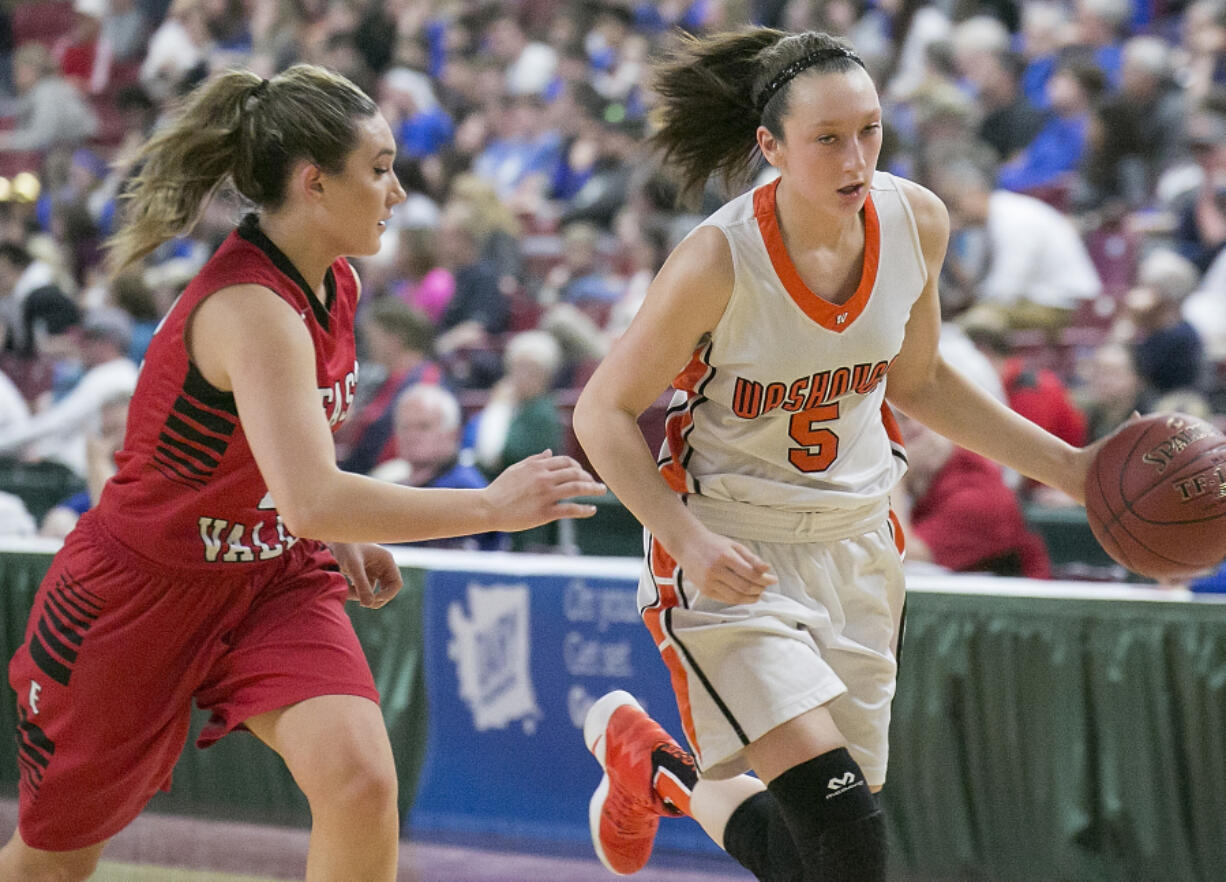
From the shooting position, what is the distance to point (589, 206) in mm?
9547

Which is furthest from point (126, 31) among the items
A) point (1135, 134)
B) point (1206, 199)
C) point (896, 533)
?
point (896, 533)

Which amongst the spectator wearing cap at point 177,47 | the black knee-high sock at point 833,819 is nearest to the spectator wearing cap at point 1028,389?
the black knee-high sock at point 833,819

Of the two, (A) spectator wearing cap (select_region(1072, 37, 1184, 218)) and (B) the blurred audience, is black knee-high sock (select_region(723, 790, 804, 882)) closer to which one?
(B) the blurred audience

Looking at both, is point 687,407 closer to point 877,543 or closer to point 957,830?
point 877,543

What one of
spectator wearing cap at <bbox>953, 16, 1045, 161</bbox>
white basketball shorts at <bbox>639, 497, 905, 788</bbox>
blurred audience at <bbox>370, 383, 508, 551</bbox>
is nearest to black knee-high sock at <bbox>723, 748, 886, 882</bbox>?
white basketball shorts at <bbox>639, 497, 905, 788</bbox>

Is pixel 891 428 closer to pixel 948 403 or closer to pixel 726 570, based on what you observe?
pixel 948 403

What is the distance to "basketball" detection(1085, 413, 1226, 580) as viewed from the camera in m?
2.92

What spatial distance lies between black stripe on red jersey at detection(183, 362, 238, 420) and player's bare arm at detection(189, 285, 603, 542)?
110 millimetres

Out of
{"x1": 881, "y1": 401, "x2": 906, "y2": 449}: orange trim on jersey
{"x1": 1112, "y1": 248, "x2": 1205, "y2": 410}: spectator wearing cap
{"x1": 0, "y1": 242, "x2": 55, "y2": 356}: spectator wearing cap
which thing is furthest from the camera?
{"x1": 0, "y1": 242, "x2": 55, "y2": 356}: spectator wearing cap

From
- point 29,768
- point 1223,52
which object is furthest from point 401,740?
point 1223,52

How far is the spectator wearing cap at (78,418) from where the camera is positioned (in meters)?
7.71

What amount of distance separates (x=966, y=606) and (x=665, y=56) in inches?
73.1

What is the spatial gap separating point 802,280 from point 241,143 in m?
1.08

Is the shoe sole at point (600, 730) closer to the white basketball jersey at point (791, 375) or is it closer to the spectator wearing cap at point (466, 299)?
the white basketball jersey at point (791, 375)
